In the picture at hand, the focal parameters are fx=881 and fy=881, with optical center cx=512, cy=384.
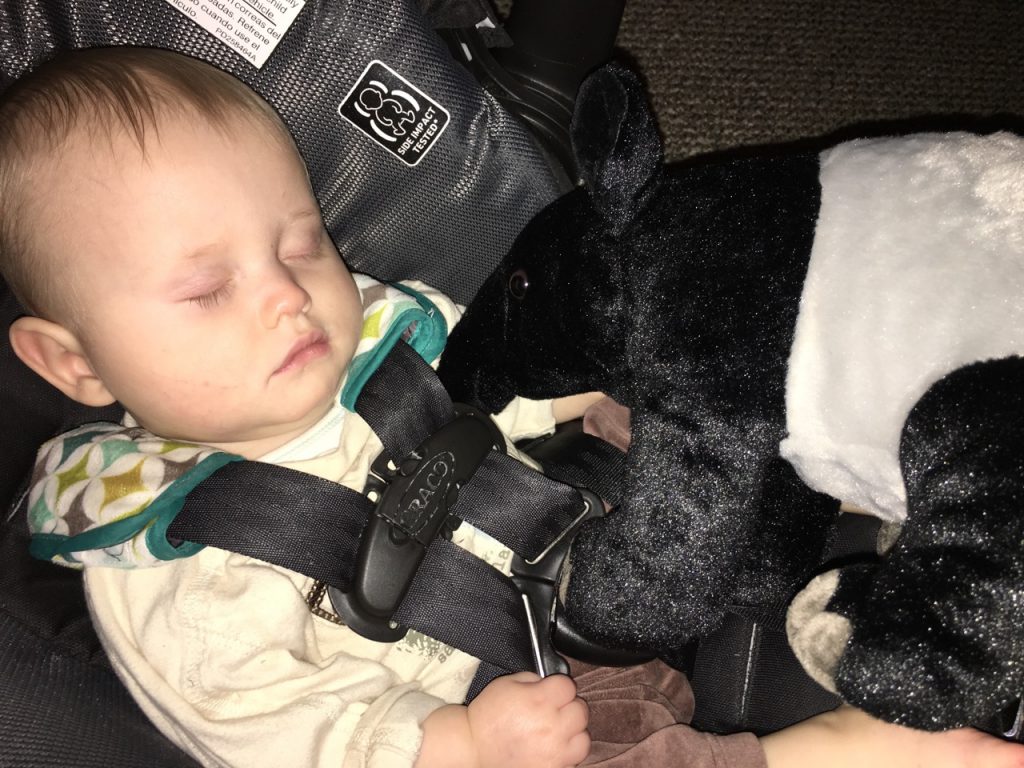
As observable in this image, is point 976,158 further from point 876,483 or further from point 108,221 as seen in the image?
point 108,221

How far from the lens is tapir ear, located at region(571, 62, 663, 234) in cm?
56

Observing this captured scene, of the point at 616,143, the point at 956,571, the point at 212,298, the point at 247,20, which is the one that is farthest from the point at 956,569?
the point at 247,20

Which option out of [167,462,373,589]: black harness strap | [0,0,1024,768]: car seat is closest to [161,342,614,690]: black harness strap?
[167,462,373,589]: black harness strap

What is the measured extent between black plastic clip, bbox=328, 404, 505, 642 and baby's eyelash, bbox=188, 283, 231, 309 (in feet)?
0.66

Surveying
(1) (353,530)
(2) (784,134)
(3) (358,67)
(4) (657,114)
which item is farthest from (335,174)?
(2) (784,134)

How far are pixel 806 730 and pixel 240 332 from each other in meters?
0.55

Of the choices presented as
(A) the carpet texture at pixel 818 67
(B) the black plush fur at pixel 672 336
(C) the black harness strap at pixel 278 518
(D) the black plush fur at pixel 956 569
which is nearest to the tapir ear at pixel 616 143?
(B) the black plush fur at pixel 672 336

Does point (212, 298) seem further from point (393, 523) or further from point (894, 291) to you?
point (894, 291)

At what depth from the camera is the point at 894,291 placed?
483mm

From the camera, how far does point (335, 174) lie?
81cm

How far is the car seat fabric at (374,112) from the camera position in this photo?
0.74 m

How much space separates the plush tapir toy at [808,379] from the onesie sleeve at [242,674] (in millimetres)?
196

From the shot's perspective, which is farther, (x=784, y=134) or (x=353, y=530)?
(x=784, y=134)

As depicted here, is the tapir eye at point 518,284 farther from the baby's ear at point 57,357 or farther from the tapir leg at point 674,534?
the baby's ear at point 57,357
